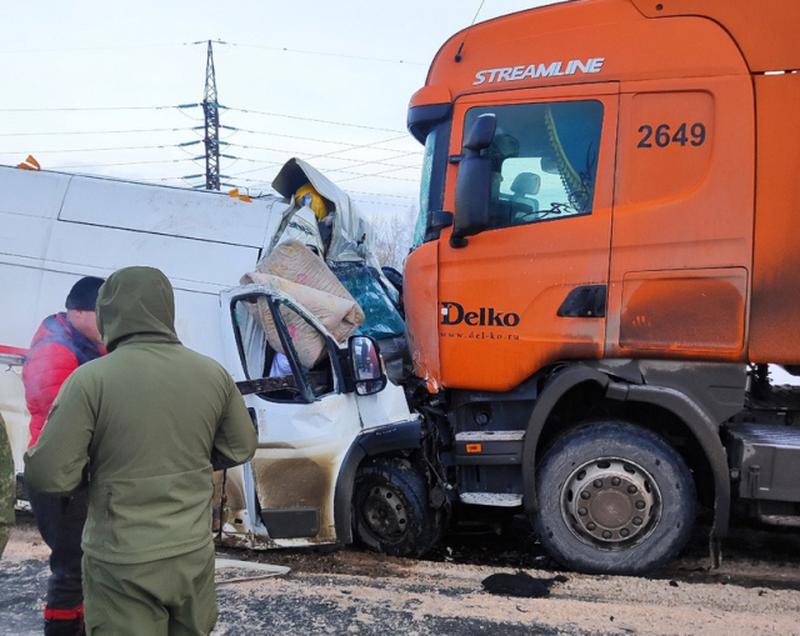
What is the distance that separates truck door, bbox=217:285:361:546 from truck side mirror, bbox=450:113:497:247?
111 centimetres

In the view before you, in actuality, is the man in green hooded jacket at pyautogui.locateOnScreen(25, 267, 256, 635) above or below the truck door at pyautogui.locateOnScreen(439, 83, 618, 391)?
below

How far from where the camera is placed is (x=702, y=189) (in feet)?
13.3

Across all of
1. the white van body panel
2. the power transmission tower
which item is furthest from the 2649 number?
the power transmission tower

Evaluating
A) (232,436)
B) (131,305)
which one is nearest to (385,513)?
(232,436)

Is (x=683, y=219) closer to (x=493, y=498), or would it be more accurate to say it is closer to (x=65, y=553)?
(x=493, y=498)

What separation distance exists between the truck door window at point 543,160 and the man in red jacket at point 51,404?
7.73ft

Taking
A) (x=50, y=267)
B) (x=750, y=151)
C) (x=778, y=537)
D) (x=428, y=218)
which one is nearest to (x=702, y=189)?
(x=750, y=151)

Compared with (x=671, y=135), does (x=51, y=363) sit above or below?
below

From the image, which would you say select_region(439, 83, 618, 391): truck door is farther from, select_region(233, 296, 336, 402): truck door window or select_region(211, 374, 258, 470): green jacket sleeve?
select_region(211, 374, 258, 470): green jacket sleeve

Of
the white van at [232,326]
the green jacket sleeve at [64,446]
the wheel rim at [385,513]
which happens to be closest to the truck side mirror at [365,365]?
the white van at [232,326]

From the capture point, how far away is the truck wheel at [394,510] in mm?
4492

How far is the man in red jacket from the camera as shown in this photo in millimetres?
2930

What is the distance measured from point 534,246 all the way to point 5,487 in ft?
10.2

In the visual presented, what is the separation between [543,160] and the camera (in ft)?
14.3
